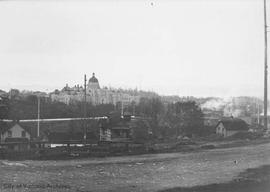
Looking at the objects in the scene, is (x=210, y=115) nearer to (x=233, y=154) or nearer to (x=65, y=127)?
(x=233, y=154)

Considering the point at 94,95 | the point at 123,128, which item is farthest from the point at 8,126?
the point at 123,128

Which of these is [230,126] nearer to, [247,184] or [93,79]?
[247,184]

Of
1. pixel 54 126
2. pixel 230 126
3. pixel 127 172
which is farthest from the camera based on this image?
pixel 230 126

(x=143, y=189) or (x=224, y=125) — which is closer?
(x=143, y=189)

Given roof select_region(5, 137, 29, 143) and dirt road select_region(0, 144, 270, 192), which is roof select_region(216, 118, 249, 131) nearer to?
dirt road select_region(0, 144, 270, 192)

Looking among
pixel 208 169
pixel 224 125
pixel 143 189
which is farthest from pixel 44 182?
pixel 224 125

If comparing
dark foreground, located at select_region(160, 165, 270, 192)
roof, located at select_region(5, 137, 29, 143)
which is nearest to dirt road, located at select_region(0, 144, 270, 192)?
dark foreground, located at select_region(160, 165, 270, 192)
